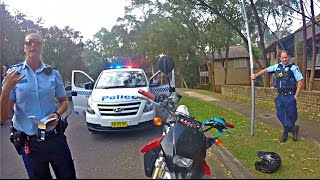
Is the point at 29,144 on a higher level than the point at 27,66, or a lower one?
lower

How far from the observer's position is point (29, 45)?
2.62m

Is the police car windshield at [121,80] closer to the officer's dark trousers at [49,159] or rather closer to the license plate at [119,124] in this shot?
the license plate at [119,124]

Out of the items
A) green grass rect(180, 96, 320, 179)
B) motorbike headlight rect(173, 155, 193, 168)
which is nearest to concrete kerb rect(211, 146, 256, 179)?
green grass rect(180, 96, 320, 179)

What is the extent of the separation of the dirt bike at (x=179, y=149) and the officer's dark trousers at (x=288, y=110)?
3.87 meters

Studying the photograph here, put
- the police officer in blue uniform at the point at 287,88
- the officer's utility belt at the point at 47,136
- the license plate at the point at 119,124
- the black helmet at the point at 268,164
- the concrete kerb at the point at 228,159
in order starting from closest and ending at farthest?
the officer's utility belt at the point at 47,136 → the black helmet at the point at 268,164 → the concrete kerb at the point at 228,159 → the police officer in blue uniform at the point at 287,88 → the license plate at the point at 119,124

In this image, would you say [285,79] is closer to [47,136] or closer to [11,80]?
[47,136]

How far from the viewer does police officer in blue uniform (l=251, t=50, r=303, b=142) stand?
19.6 ft

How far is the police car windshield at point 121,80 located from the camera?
8.38m

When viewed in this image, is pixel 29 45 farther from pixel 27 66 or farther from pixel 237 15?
pixel 237 15

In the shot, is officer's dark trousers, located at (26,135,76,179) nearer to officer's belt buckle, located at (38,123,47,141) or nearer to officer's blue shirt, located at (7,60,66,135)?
officer's belt buckle, located at (38,123,47,141)

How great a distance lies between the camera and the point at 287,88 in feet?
19.8

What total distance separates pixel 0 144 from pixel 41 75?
4.42 meters

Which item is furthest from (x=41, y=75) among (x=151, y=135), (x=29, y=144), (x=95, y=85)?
(x=95, y=85)

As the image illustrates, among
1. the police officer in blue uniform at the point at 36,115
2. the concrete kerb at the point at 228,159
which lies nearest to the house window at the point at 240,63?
the concrete kerb at the point at 228,159
